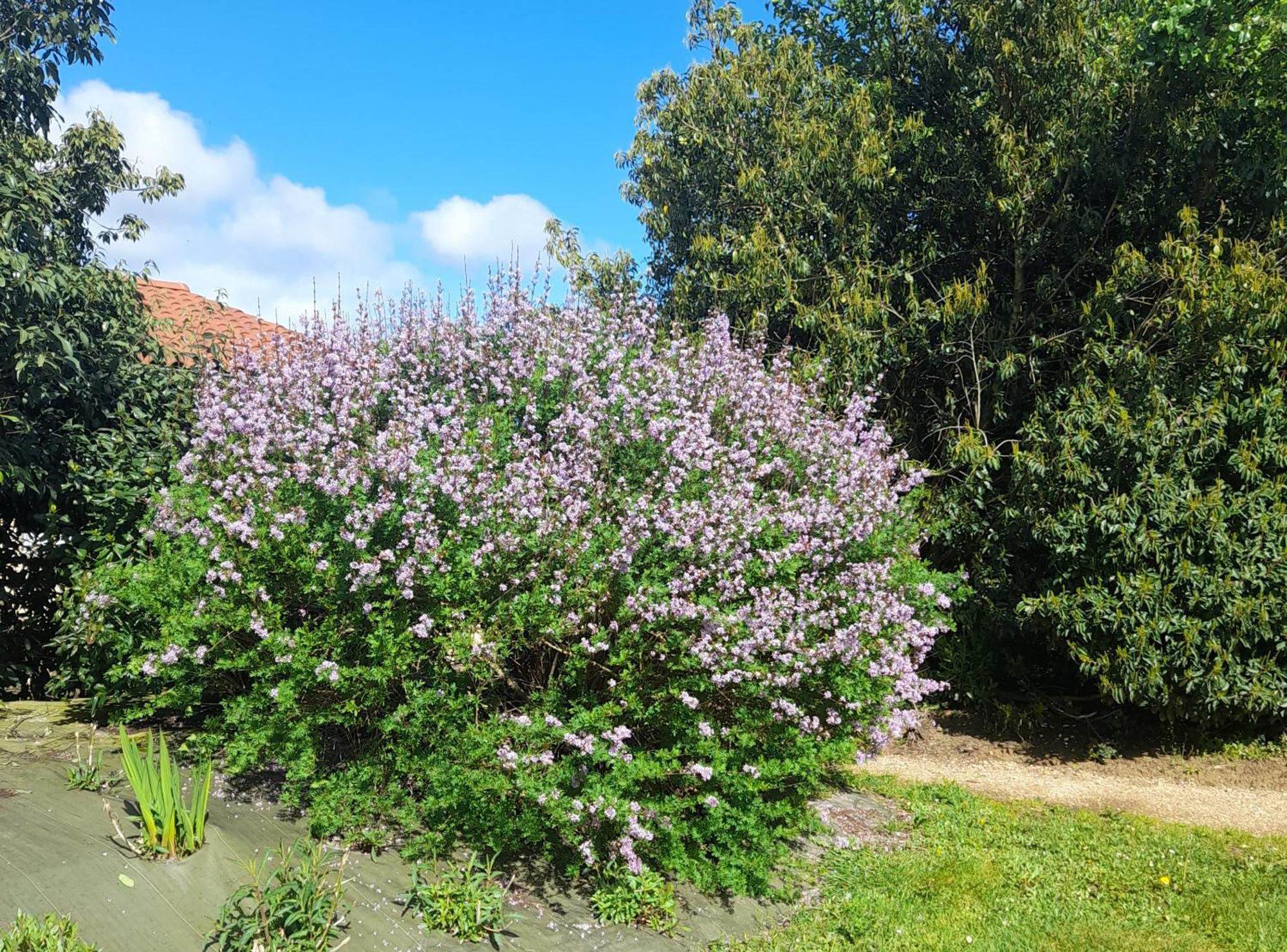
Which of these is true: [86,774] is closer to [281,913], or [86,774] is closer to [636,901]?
[281,913]

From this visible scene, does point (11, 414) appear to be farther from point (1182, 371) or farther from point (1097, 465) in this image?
point (1182, 371)

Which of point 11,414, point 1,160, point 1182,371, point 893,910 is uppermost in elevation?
point 1,160

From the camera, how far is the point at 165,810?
4.32m

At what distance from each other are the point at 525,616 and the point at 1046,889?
11.5 feet

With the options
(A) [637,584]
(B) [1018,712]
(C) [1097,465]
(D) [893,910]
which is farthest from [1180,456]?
(A) [637,584]

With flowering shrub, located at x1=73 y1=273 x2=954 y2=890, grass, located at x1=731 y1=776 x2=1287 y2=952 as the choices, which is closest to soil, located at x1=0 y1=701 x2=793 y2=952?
flowering shrub, located at x1=73 y1=273 x2=954 y2=890

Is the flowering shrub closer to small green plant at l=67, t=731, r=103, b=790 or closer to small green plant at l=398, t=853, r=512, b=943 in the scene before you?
small green plant at l=398, t=853, r=512, b=943

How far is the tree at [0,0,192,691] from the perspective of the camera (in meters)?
6.62

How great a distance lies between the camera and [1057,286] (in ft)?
33.8

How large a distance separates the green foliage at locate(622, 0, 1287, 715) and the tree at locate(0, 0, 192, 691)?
551 cm

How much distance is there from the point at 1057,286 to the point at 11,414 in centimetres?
972

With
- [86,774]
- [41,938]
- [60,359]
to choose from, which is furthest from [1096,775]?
[60,359]

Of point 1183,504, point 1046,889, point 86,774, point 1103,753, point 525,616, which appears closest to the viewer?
point 525,616

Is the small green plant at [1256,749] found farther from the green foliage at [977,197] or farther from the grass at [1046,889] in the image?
the grass at [1046,889]
